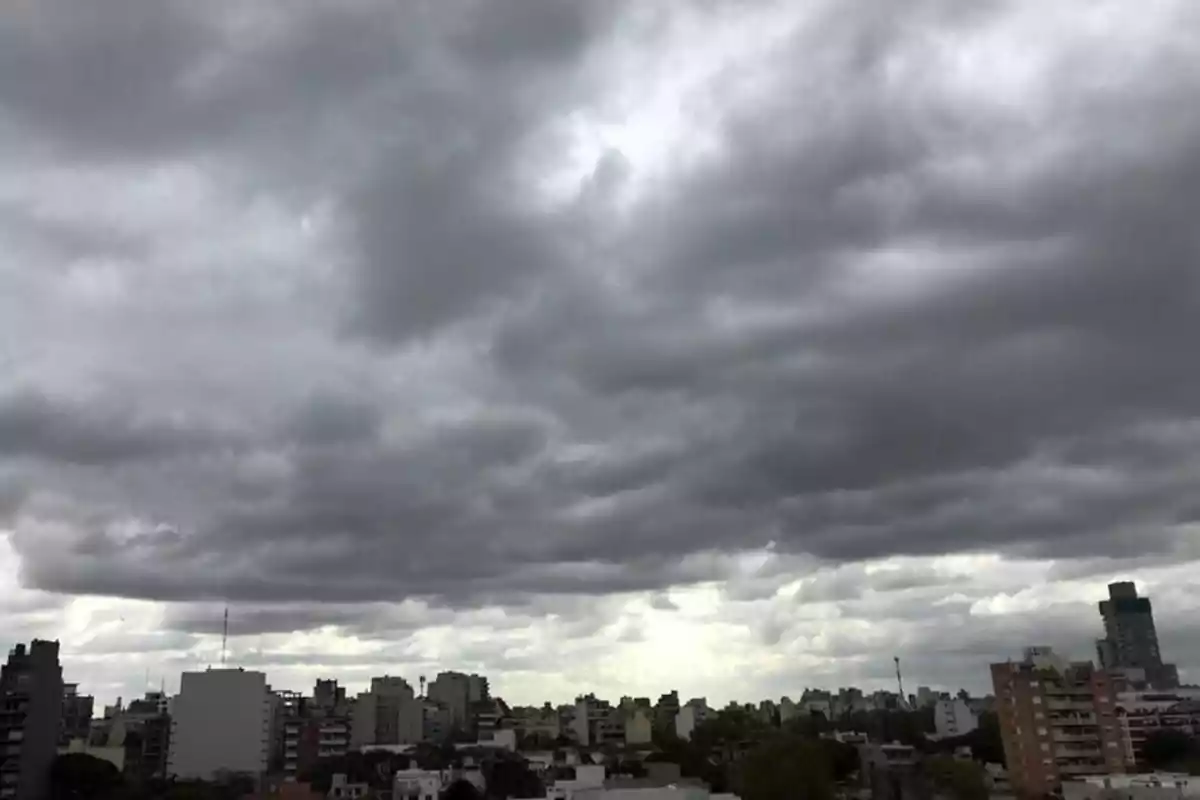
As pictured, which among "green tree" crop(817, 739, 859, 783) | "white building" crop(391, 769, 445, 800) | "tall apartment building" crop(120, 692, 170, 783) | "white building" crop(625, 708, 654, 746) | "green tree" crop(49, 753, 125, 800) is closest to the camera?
"white building" crop(391, 769, 445, 800)

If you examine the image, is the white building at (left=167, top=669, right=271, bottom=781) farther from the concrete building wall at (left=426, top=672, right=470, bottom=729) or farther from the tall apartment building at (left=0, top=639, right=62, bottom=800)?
the concrete building wall at (left=426, top=672, right=470, bottom=729)

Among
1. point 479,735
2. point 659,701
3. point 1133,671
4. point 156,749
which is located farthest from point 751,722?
point 156,749

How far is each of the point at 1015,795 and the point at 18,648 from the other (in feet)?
271

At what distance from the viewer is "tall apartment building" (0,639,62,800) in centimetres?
8694

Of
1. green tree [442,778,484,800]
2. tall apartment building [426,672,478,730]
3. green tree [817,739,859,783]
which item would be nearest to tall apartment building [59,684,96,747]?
tall apartment building [426,672,478,730]

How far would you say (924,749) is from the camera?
340 feet

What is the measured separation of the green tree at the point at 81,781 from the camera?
8850 cm

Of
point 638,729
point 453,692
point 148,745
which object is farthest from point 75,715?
point 638,729

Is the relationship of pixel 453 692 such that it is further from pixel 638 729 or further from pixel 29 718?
pixel 29 718

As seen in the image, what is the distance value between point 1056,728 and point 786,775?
102 feet

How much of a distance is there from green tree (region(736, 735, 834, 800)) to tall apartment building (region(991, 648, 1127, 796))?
73.5ft

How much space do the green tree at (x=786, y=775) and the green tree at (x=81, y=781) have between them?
52.0m

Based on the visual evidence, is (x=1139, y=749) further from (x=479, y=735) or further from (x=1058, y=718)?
(x=479, y=735)

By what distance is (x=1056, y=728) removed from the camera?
85875mm
